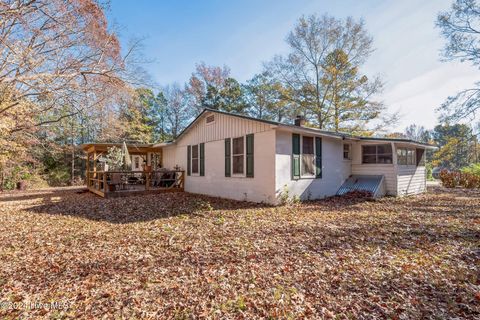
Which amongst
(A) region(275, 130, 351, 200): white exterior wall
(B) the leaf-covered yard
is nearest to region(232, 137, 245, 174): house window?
(A) region(275, 130, 351, 200): white exterior wall

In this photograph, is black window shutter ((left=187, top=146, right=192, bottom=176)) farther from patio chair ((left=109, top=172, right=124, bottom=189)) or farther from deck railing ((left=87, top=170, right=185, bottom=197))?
patio chair ((left=109, top=172, right=124, bottom=189))

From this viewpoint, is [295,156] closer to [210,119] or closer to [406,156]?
[210,119]

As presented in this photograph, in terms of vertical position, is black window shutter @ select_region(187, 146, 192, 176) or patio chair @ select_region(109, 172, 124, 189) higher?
black window shutter @ select_region(187, 146, 192, 176)

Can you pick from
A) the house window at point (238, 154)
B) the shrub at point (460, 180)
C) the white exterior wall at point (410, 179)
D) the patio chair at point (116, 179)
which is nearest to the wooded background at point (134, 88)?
the white exterior wall at point (410, 179)

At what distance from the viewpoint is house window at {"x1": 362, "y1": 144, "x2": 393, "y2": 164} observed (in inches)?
443

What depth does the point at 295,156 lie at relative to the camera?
9.21m

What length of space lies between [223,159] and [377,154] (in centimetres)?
721

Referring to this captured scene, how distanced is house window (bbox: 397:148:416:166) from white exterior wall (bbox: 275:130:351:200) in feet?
7.21

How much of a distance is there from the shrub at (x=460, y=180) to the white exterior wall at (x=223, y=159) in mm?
15006

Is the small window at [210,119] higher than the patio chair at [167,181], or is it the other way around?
the small window at [210,119]

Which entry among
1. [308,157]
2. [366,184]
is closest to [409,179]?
[366,184]

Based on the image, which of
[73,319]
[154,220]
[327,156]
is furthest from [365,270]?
[327,156]

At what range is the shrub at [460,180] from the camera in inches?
616

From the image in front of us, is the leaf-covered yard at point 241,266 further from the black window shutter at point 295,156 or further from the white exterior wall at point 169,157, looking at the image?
the white exterior wall at point 169,157
